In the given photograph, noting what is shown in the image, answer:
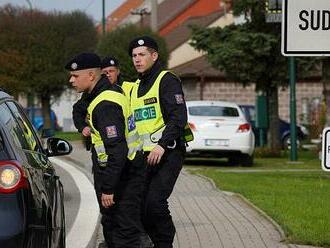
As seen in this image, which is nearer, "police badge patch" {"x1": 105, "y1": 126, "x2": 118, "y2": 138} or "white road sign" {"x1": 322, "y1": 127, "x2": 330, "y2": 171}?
"police badge patch" {"x1": 105, "y1": 126, "x2": 118, "y2": 138}

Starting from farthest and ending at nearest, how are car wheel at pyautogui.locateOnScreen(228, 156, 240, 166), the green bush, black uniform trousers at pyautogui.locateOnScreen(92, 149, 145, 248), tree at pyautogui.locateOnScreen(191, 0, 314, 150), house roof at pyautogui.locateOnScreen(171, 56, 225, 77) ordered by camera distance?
house roof at pyautogui.locateOnScreen(171, 56, 225, 77) → tree at pyautogui.locateOnScreen(191, 0, 314, 150) → the green bush → car wheel at pyautogui.locateOnScreen(228, 156, 240, 166) → black uniform trousers at pyautogui.locateOnScreen(92, 149, 145, 248)

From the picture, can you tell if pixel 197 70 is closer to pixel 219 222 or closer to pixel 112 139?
pixel 219 222

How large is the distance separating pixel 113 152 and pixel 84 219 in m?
4.86

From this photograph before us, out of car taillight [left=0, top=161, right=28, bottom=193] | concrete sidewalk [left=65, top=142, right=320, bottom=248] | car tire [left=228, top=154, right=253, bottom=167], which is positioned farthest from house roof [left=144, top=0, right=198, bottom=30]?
car taillight [left=0, top=161, right=28, bottom=193]

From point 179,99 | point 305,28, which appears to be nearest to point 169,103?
point 179,99

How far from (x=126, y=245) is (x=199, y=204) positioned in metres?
5.86

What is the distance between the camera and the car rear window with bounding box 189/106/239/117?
73.0ft

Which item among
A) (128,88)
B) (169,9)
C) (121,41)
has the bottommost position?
(128,88)

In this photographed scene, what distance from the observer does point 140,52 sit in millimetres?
7723

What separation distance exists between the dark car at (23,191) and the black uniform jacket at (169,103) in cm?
99

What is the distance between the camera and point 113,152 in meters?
6.77

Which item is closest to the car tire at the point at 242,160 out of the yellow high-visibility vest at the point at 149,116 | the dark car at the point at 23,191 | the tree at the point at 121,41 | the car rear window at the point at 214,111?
the car rear window at the point at 214,111

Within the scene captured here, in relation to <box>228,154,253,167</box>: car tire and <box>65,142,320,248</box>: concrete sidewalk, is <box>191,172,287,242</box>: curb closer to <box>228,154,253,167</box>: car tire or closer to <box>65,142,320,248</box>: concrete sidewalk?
<box>65,142,320,248</box>: concrete sidewalk

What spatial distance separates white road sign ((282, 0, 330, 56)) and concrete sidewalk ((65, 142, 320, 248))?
2.27 metres
